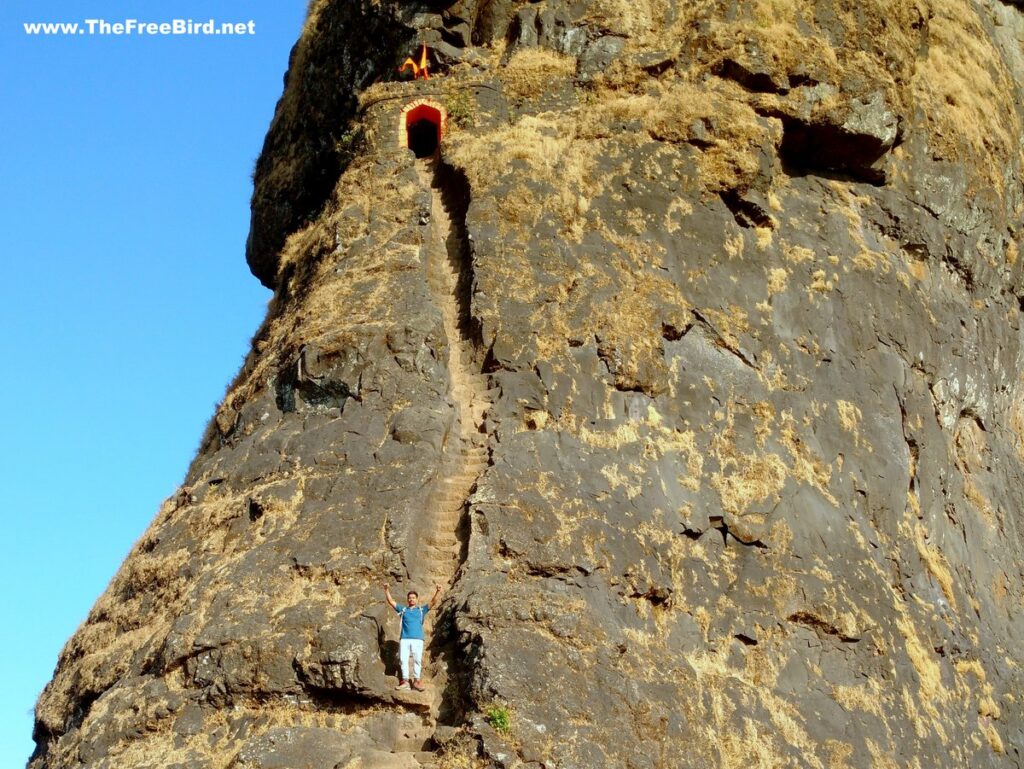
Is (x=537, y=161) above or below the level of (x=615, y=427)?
above

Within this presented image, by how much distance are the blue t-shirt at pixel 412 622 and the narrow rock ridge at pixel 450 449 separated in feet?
1.83

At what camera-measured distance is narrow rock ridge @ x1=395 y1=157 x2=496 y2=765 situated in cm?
1800

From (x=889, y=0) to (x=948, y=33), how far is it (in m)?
3.30

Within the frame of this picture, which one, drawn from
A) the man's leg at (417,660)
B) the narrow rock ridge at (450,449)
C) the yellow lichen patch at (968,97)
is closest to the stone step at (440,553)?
the narrow rock ridge at (450,449)

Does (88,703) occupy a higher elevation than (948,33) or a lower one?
lower

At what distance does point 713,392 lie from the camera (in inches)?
886

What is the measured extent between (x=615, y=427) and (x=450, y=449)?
244 cm

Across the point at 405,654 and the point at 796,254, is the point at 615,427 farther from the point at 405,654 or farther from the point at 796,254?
the point at 796,254

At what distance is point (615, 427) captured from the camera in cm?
2133

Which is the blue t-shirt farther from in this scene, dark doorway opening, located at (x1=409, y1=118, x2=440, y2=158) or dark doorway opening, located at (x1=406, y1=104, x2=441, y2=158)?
dark doorway opening, located at (x1=409, y1=118, x2=440, y2=158)

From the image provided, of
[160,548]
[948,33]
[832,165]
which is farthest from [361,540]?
[948,33]

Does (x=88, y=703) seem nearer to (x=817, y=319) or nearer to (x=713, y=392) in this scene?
(x=713, y=392)

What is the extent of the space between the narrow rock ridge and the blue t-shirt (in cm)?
56

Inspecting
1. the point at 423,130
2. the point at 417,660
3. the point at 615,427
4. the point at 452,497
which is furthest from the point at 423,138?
the point at 417,660
